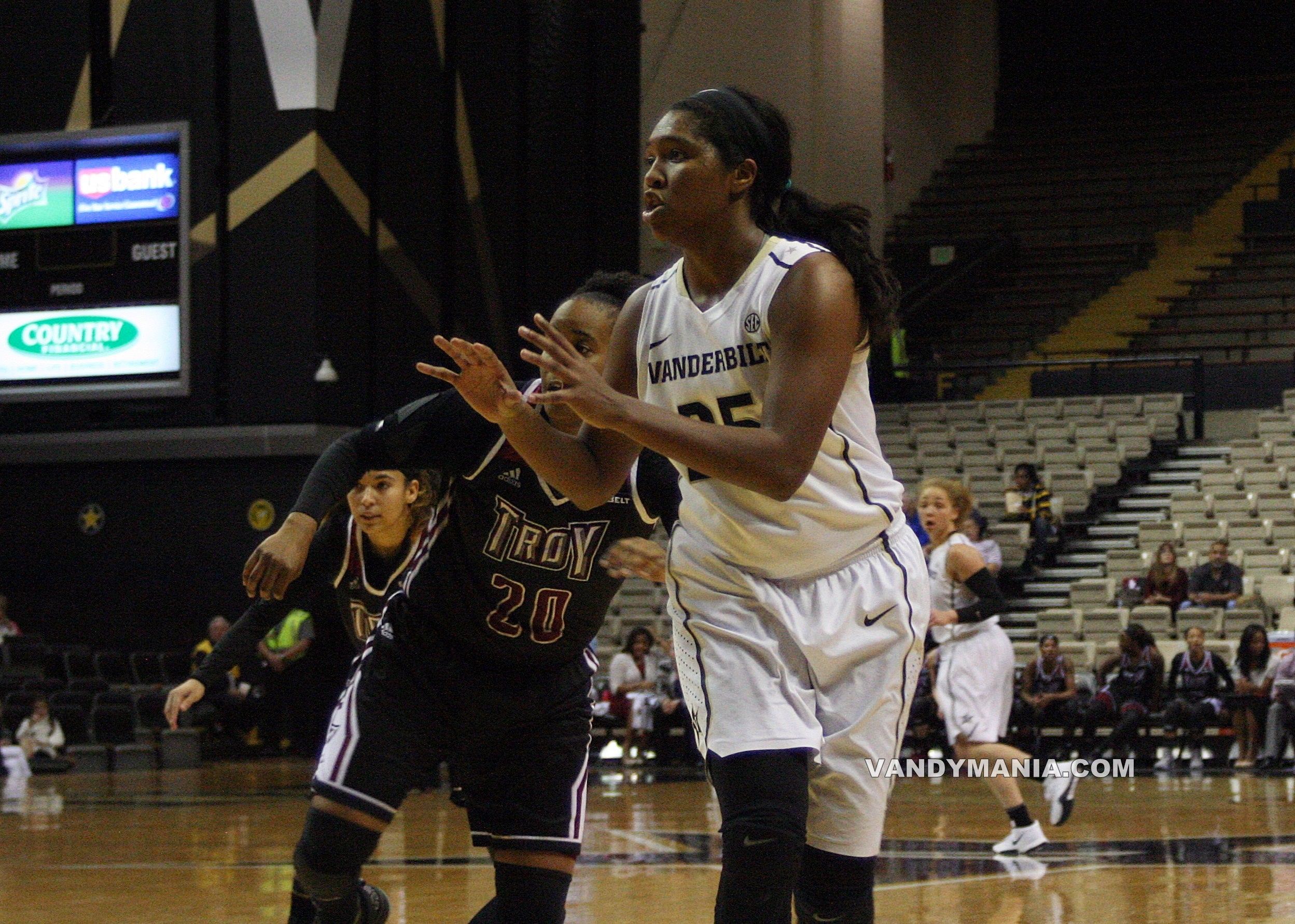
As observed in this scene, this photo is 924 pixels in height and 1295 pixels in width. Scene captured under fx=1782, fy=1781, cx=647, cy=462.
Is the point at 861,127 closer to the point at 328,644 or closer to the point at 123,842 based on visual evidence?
the point at 328,644

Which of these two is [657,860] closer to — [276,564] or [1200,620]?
[276,564]

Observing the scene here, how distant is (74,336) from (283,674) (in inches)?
152

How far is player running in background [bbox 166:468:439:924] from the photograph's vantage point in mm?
4551

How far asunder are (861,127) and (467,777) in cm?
2205

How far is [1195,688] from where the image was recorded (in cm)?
1436

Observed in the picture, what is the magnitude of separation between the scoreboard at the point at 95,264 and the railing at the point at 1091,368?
30.0ft

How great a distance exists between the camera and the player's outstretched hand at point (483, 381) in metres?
3.17

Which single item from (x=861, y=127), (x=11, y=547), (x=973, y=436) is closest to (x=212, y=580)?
(x=11, y=547)

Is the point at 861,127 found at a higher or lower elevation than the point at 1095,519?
higher

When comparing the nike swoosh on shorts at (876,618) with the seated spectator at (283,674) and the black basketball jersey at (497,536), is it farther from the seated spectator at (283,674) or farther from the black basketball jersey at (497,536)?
the seated spectator at (283,674)

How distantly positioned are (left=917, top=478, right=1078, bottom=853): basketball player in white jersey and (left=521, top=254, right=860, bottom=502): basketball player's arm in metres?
5.42

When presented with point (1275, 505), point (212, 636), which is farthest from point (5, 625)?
point (1275, 505)

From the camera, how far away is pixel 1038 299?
25.3 meters

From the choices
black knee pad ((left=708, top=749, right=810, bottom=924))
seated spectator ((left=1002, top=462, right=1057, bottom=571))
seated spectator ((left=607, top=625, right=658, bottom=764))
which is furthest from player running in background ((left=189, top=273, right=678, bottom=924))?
seated spectator ((left=1002, top=462, right=1057, bottom=571))
